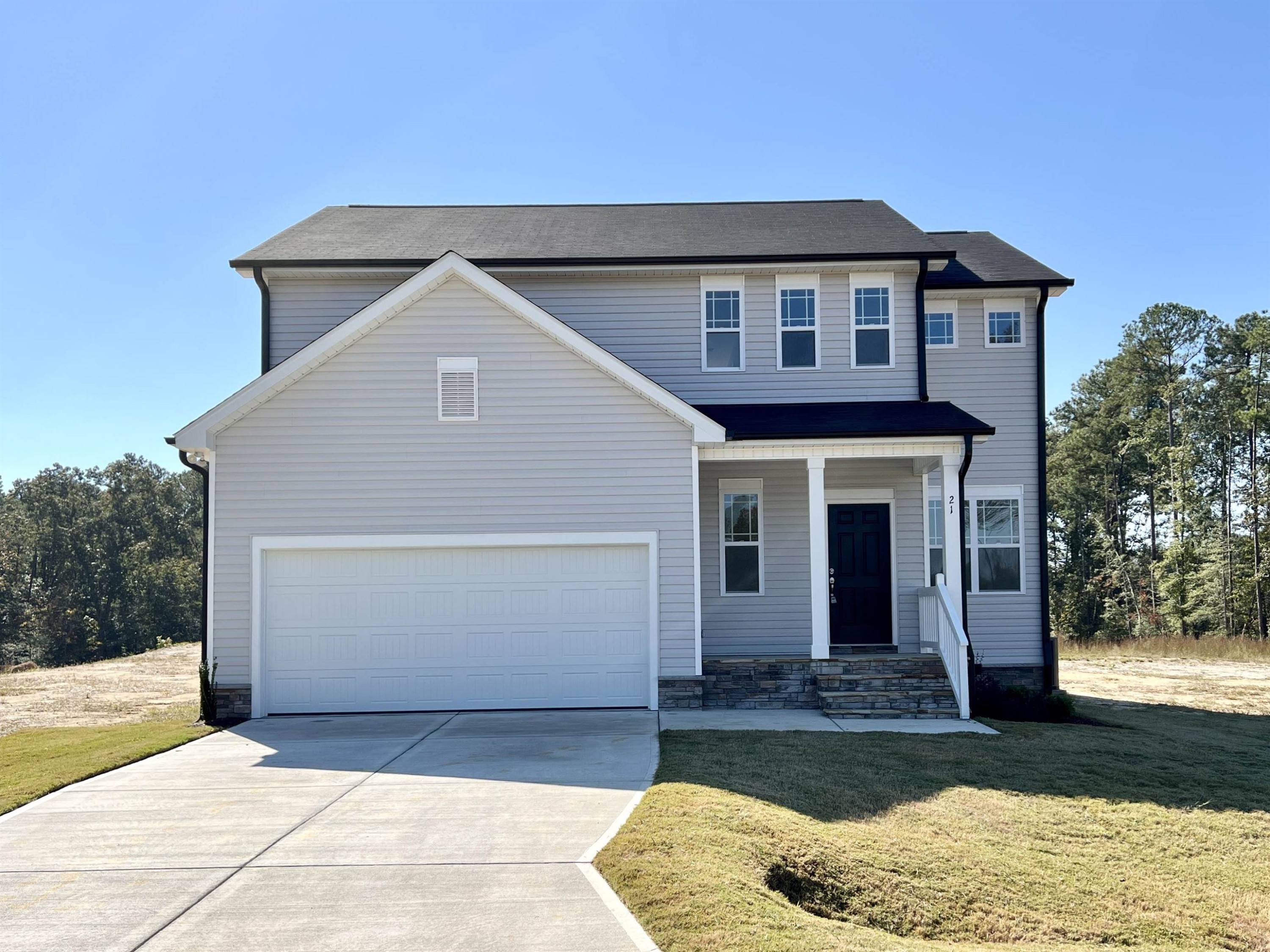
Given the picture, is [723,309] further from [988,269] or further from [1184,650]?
[1184,650]

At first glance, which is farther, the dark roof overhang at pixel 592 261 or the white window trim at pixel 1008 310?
the white window trim at pixel 1008 310

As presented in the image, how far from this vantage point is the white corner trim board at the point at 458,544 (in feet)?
43.4

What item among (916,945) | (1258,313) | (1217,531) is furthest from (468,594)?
(1258,313)

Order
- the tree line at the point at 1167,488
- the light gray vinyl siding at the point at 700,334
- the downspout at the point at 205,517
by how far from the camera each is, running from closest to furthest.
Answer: the downspout at the point at 205,517 → the light gray vinyl siding at the point at 700,334 → the tree line at the point at 1167,488

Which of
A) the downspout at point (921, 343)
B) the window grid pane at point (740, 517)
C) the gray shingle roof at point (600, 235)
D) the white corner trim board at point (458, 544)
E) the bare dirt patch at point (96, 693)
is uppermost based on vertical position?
the gray shingle roof at point (600, 235)

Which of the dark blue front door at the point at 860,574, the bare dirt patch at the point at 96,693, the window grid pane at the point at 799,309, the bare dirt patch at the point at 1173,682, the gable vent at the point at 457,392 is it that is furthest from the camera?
the bare dirt patch at the point at 1173,682

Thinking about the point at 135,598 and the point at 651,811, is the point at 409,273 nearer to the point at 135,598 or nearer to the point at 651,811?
the point at 651,811

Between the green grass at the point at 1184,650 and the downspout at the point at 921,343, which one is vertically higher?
the downspout at the point at 921,343

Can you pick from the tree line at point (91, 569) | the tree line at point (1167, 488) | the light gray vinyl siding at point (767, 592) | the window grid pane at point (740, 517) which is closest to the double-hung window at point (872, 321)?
the light gray vinyl siding at point (767, 592)

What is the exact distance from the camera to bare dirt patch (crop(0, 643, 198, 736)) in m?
14.1

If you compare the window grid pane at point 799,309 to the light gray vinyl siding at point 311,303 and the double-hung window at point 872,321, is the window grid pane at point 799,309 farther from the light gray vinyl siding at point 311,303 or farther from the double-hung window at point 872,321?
the light gray vinyl siding at point 311,303

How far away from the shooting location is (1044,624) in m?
16.4

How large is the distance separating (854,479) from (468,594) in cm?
630

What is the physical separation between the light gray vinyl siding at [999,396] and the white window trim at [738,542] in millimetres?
3435
